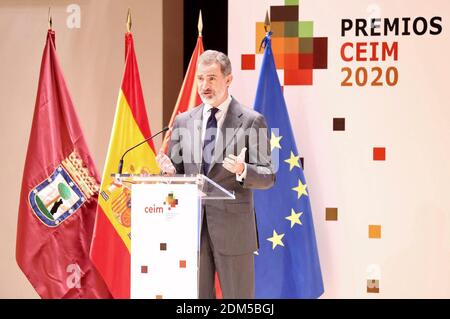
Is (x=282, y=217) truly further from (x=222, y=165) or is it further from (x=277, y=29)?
(x=277, y=29)

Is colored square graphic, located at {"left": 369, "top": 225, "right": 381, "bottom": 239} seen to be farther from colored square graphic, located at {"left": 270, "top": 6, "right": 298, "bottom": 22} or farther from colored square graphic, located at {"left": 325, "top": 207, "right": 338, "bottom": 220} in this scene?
colored square graphic, located at {"left": 270, "top": 6, "right": 298, "bottom": 22}

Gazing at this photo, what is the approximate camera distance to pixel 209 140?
12.0 feet

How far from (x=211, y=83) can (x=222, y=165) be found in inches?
17.0

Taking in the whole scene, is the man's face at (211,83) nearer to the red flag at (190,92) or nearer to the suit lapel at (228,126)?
the suit lapel at (228,126)

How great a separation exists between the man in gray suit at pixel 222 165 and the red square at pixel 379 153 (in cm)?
127

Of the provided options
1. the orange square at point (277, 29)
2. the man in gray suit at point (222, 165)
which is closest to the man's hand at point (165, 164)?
the man in gray suit at point (222, 165)

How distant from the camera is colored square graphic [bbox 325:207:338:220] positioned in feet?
15.5

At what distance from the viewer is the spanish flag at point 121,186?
14.7 ft

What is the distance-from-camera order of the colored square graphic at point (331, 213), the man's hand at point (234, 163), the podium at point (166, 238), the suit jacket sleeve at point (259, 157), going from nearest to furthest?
the podium at point (166, 238)
the man's hand at point (234, 163)
the suit jacket sleeve at point (259, 157)
the colored square graphic at point (331, 213)

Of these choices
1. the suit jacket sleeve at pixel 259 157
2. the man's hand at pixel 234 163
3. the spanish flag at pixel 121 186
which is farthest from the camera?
the spanish flag at pixel 121 186

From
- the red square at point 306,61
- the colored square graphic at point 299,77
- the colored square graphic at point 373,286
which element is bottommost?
the colored square graphic at point 373,286
